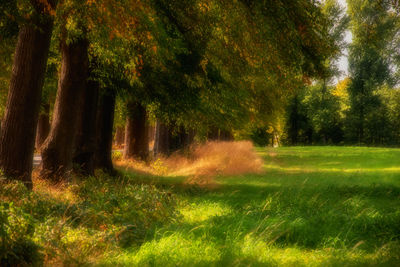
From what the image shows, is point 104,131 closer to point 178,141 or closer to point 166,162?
point 166,162

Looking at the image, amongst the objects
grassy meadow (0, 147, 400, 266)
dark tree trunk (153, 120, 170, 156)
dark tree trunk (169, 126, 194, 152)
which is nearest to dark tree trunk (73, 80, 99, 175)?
grassy meadow (0, 147, 400, 266)

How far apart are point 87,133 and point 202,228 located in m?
7.88

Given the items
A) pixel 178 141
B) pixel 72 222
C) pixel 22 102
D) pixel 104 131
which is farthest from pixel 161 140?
pixel 72 222

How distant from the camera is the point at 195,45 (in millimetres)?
11609

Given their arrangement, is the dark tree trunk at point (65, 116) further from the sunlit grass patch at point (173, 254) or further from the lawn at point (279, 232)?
the sunlit grass patch at point (173, 254)

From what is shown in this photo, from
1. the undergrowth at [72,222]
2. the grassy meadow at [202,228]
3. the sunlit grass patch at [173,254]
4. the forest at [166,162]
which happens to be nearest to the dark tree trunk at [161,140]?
the forest at [166,162]

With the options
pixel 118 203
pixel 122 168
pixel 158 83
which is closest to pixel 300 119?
pixel 122 168

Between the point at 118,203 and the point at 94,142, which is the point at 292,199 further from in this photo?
the point at 94,142

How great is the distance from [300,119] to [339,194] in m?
49.2

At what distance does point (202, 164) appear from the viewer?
58.7 feet

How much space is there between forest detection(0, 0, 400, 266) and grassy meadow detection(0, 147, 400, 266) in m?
0.04

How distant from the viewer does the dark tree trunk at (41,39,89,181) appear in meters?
11.1

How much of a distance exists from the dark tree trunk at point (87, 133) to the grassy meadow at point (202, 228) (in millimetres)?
1972

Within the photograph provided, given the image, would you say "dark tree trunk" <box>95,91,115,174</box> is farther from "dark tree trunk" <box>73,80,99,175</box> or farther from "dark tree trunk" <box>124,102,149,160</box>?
"dark tree trunk" <box>124,102,149,160</box>
